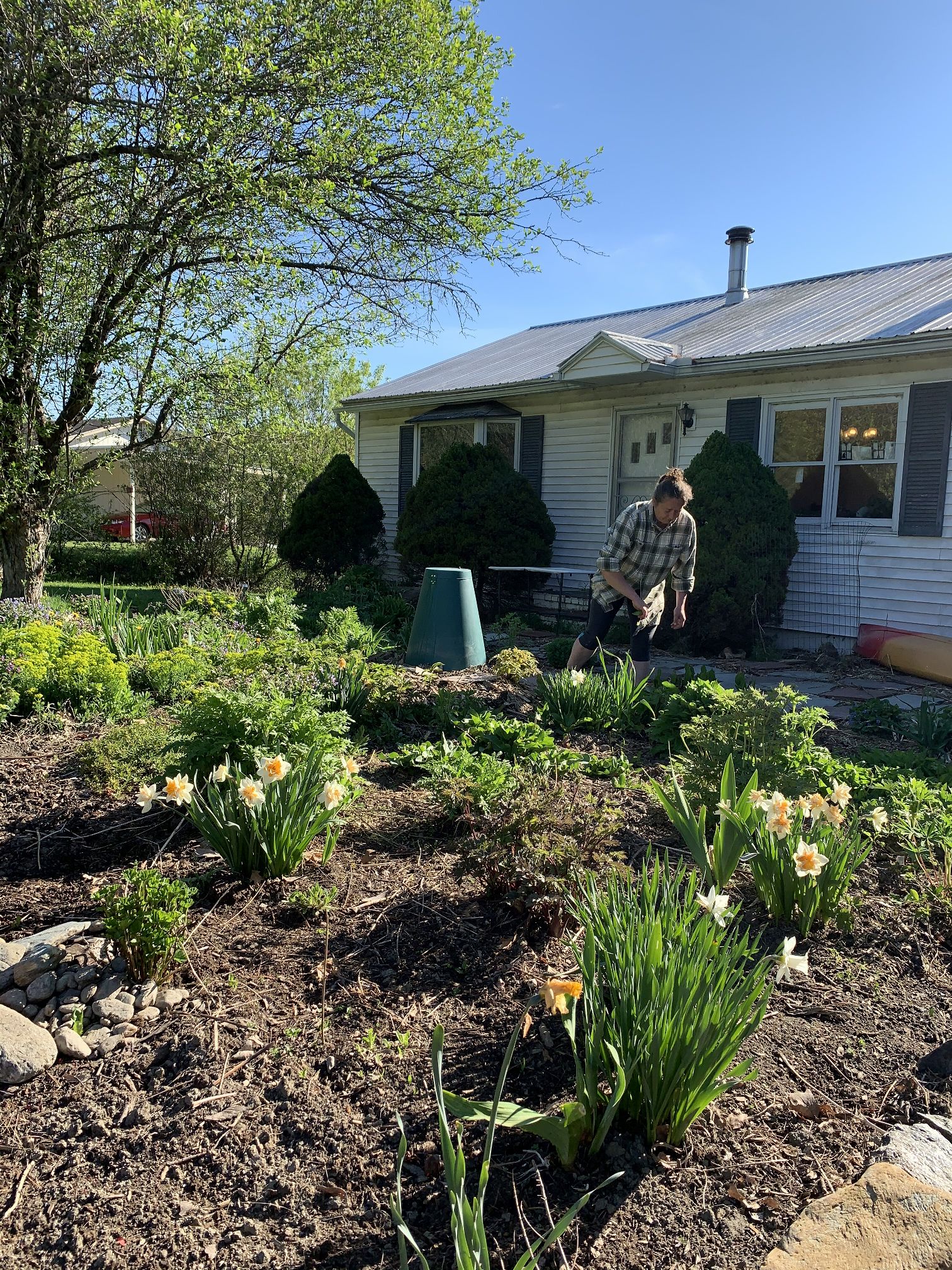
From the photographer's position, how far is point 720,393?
32.9ft

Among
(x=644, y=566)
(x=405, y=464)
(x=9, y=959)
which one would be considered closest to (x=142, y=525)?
(x=405, y=464)

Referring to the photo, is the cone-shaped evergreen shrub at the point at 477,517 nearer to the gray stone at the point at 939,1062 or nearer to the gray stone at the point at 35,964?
the gray stone at the point at 35,964

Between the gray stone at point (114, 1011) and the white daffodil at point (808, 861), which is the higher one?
the white daffodil at point (808, 861)

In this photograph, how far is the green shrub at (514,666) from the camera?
5.71 meters

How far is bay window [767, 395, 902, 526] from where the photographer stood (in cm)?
880

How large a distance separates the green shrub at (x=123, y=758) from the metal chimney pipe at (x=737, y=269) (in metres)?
10.8

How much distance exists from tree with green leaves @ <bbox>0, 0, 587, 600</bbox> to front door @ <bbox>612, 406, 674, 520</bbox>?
2806 millimetres

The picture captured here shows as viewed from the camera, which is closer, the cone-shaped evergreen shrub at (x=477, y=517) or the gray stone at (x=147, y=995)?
the gray stone at (x=147, y=995)

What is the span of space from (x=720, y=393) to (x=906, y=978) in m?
8.34

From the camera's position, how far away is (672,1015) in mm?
1888

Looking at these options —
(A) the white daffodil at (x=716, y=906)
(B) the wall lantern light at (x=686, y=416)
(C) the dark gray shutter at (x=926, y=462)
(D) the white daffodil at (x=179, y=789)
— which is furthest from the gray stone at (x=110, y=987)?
(B) the wall lantern light at (x=686, y=416)

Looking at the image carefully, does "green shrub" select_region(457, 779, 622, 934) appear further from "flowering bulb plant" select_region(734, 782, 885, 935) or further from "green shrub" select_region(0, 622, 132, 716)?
"green shrub" select_region(0, 622, 132, 716)

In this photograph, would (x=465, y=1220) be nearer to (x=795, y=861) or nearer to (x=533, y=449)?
(x=795, y=861)

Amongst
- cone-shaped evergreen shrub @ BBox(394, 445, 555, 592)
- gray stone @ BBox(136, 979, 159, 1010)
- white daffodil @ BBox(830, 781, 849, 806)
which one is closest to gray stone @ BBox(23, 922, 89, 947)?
gray stone @ BBox(136, 979, 159, 1010)
